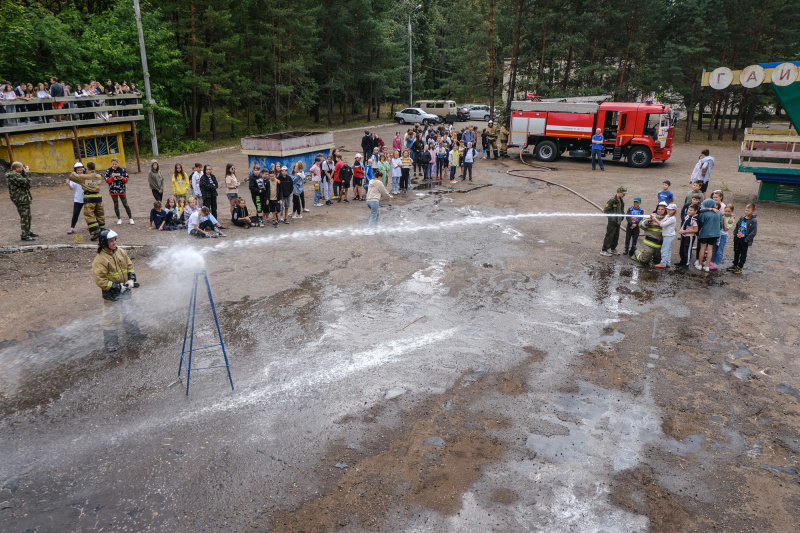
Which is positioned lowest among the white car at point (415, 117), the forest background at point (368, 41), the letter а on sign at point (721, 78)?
the white car at point (415, 117)

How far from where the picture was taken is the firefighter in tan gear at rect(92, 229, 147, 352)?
7562 mm

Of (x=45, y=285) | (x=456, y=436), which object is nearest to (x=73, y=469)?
(x=456, y=436)

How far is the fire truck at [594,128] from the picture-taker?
23.2m

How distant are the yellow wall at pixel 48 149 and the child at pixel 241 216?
998 cm

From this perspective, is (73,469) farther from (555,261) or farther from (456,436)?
(555,261)

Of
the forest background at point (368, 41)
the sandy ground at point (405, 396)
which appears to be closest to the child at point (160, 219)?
the sandy ground at point (405, 396)

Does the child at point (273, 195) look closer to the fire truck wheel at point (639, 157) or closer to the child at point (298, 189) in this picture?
the child at point (298, 189)

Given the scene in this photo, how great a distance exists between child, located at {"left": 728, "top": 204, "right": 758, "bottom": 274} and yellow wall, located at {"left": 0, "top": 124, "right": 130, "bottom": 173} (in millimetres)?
21523

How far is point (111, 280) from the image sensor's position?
25.1 feet

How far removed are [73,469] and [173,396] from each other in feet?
4.77

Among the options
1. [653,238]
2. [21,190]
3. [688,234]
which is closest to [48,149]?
[21,190]

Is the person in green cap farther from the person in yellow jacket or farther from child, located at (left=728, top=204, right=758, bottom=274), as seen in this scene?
the person in yellow jacket

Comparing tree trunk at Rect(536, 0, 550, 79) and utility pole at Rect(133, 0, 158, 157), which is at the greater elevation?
tree trunk at Rect(536, 0, 550, 79)

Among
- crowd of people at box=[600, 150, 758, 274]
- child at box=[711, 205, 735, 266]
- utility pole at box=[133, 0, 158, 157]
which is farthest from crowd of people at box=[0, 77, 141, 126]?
child at box=[711, 205, 735, 266]
